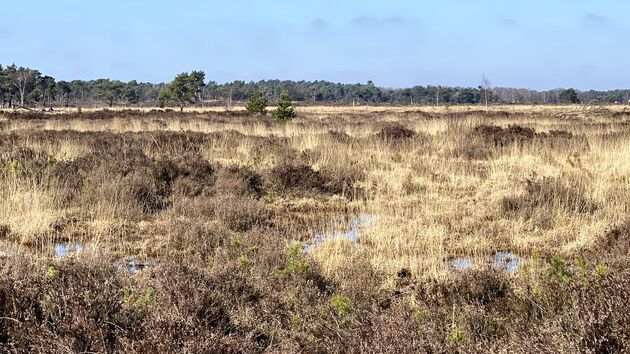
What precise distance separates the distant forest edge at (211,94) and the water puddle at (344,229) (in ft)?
181

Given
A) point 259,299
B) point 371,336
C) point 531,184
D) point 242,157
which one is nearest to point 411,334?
point 371,336

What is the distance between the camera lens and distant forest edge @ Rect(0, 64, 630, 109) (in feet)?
234

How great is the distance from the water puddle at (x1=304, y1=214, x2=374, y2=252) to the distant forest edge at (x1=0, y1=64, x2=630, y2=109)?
55296 millimetres

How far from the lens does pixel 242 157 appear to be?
13.0m

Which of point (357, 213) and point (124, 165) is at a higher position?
point (124, 165)

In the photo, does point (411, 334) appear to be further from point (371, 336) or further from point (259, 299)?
point (259, 299)

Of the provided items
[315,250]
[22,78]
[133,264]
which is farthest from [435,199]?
[22,78]

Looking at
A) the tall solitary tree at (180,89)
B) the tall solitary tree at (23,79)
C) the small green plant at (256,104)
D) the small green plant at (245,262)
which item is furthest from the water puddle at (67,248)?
the tall solitary tree at (23,79)

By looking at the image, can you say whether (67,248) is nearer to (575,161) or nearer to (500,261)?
(500,261)

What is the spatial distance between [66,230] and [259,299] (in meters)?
3.60

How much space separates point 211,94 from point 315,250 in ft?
408

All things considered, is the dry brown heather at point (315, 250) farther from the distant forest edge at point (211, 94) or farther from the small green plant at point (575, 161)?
the distant forest edge at point (211, 94)

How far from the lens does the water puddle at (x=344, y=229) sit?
6445 millimetres

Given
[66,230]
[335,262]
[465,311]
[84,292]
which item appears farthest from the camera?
[66,230]
